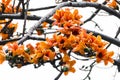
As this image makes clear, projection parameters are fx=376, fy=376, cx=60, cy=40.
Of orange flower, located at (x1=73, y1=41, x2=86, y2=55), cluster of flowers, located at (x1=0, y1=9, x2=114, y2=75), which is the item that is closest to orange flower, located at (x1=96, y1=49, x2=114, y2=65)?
cluster of flowers, located at (x1=0, y1=9, x2=114, y2=75)

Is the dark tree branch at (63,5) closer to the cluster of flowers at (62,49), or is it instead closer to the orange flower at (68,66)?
the cluster of flowers at (62,49)

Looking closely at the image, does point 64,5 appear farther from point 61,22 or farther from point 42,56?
point 42,56

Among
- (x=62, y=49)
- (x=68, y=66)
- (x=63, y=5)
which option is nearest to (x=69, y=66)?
(x=68, y=66)

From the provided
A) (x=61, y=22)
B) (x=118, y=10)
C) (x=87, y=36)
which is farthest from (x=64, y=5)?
(x=118, y=10)

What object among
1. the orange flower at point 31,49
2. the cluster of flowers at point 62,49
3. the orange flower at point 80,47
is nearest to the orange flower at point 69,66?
the cluster of flowers at point 62,49

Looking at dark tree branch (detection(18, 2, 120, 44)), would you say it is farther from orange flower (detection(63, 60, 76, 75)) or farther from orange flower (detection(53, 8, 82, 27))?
orange flower (detection(63, 60, 76, 75))

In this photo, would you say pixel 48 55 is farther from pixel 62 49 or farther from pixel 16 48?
pixel 16 48

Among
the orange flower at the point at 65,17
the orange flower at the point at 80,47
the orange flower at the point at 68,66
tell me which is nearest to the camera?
the orange flower at the point at 80,47

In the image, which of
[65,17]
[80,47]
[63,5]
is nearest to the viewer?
[80,47]
